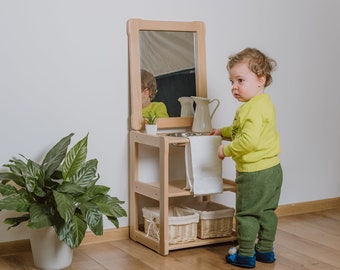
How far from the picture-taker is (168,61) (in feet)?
10.2

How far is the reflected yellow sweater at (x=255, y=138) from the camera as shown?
102 inches

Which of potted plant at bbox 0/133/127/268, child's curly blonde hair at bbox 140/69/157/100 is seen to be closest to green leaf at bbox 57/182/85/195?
potted plant at bbox 0/133/127/268

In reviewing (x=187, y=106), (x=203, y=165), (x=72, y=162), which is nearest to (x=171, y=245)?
(x=203, y=165)

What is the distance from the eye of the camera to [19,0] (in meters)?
2.74

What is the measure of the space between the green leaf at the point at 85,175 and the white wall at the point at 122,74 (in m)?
0.34

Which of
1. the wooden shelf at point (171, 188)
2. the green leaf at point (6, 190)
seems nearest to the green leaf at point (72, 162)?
the green leaf at point (6, 190)

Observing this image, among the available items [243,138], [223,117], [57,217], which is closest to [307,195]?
[223,117]

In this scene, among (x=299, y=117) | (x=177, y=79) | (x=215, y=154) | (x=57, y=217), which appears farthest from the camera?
(x=299, y=117)

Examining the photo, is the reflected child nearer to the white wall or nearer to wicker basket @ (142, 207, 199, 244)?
the white wall

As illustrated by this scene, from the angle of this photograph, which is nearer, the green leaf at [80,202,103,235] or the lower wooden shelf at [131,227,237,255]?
the green leaf at [80,202,103,235]

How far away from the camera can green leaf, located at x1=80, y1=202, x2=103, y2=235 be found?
8.07 ft

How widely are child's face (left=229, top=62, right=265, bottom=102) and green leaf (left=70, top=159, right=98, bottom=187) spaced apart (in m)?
0.72

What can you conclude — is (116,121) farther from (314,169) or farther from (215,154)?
(314,169)

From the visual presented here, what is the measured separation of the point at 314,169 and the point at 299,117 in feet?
1.16
